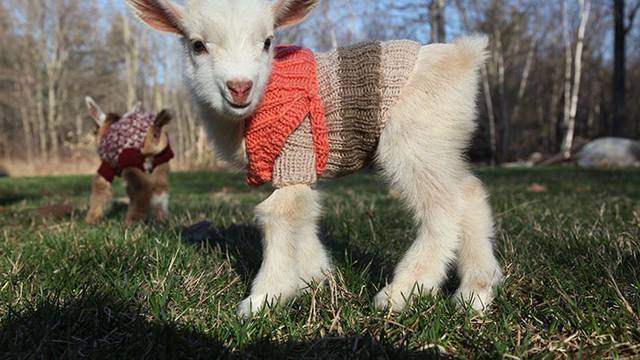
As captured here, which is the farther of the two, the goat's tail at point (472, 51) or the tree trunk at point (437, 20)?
the tree trunk at point (437, 20)

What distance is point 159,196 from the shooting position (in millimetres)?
5352

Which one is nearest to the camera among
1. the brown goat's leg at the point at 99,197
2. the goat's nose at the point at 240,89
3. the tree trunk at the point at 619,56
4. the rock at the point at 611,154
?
the goat's nose at the point at 240,89

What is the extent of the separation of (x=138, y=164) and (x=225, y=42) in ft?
9.98

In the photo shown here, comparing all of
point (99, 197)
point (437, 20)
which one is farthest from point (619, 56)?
point (99, 197)

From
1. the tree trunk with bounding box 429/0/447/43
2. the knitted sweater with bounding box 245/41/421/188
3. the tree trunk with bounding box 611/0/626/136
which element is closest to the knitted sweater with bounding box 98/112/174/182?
the knitted sweater with bounding box 245/41/421/188

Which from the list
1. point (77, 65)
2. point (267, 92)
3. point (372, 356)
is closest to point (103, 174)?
point (267, 92)

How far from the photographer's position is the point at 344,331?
81.1 inches

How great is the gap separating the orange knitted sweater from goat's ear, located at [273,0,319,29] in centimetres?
18

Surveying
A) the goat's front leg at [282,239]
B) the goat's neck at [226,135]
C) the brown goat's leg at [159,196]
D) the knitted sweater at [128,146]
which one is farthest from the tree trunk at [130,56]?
the goat's front leg at [282,239]

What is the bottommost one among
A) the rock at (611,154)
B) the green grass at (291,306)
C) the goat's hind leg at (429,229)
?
the rock at (611,154)

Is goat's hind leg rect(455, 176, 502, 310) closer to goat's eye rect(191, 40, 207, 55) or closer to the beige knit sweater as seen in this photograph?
the beige knit sweater

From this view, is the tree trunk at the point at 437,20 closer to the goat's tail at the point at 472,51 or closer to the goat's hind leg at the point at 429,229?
the goat's tail at the point at 472,51

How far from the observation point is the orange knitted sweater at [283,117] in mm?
2566

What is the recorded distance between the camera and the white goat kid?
7.84 feet
